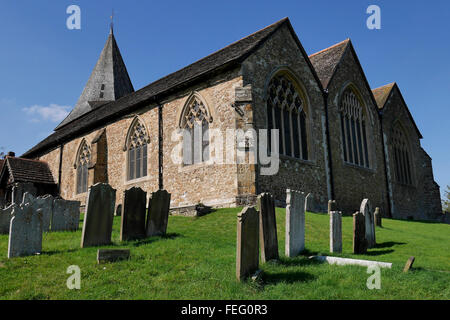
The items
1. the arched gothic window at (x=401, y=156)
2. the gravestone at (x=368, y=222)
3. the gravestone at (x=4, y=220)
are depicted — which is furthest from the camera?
the arched gothic window at (x=401, y=156)

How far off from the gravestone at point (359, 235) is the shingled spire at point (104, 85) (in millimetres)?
27311

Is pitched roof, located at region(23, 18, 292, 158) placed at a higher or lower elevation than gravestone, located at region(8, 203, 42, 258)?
higher

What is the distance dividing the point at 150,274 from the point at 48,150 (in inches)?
951

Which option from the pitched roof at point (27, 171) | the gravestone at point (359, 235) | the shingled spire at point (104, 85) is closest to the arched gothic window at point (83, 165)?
the pitched roof at point (27, 171)

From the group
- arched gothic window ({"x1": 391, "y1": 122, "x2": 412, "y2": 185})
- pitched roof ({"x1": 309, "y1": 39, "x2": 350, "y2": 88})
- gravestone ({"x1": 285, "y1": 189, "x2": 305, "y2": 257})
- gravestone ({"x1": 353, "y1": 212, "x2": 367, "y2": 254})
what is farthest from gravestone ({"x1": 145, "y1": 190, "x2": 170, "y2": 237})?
arched gothic window ({"x1": 391, "y1": 122, "x2": 412, "y2": 185})

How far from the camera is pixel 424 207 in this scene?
83.6 feet

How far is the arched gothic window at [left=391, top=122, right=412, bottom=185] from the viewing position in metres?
24.1

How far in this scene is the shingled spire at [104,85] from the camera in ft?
108

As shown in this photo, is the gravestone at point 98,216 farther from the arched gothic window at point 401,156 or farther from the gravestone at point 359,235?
the arched gothic window at point 401,156

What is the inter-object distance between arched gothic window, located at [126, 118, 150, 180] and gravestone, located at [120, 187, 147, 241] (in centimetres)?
979

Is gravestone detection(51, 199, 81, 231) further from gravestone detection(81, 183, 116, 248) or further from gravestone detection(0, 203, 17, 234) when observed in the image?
gravestone detection(81, 183, 116, 248)
